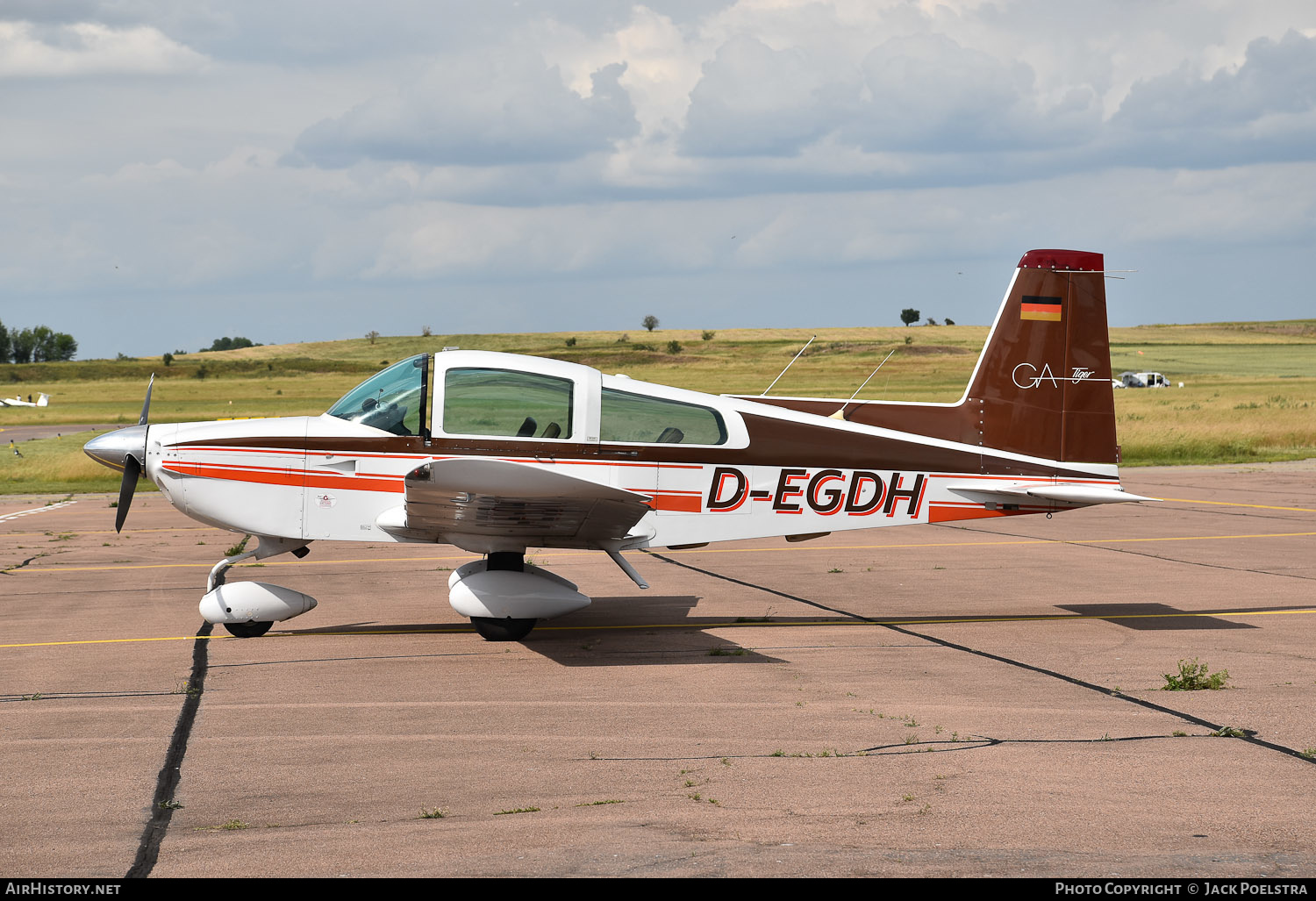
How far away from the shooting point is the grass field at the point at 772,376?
3186cm

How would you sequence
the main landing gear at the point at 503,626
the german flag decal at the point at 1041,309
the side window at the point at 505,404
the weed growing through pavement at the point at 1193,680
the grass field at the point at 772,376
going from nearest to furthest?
1. the weed growing through pavement at the point at 1193,680
2. the side window at the point at 505,404
3. the main landing gear at the point at 503,626
4. the german flag decal at the point at 1041,309
5. the grass field at the point at 772,376

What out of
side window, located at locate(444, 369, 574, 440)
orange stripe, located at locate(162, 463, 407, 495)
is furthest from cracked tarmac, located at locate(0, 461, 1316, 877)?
side window, located at locate(444, 369, 574, 440)

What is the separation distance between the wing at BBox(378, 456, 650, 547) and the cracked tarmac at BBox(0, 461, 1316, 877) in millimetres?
896

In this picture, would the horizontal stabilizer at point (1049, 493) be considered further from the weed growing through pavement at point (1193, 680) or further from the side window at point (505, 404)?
the side window at point (505, 404)

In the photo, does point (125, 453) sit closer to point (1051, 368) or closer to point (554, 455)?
point (554, 455)

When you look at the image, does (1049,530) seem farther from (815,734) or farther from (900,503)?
(815,734)

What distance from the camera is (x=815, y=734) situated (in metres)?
6.38

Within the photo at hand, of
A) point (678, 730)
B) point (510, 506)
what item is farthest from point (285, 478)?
point (678, 730)

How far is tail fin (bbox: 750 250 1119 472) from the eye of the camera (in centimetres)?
1002

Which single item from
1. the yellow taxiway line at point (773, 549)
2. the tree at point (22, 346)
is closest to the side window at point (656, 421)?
the yellow taxiway line at point (773, 549)

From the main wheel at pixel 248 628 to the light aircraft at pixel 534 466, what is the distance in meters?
0.01

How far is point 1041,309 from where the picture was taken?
1012cm

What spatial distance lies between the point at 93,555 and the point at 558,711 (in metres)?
9.75

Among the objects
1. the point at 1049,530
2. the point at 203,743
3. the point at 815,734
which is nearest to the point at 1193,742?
the point at 815,734
